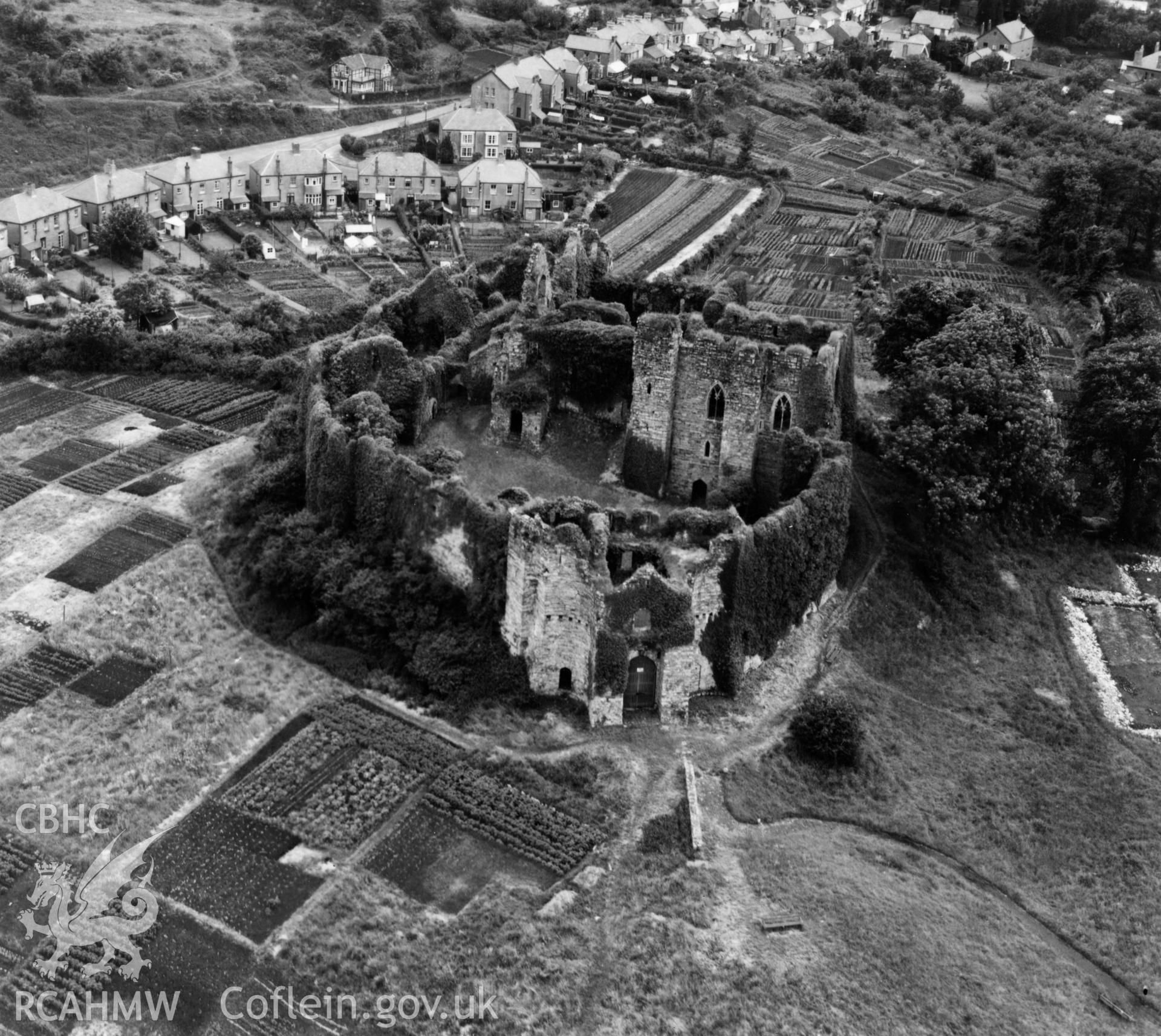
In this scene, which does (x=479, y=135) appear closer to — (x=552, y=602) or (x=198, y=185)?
(x=198, y=185)

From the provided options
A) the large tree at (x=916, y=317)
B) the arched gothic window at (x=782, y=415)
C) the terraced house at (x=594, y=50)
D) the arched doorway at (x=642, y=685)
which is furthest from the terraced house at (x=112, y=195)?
the arched doorway at (x=642, y=685)

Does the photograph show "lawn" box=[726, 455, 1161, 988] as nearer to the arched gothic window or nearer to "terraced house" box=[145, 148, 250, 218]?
the arched gothic window

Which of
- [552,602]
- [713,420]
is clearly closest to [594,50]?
[713,420]

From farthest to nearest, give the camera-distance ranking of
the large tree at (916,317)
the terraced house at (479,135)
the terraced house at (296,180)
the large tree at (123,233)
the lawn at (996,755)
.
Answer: the terraced house at (479,135)
the terraced house at (296,180)
the large tree at (123,233)
the large tree at (916,317)
the lawn at (996,755)

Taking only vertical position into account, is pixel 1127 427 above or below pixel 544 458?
above

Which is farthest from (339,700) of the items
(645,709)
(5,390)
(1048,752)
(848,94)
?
(848,94)

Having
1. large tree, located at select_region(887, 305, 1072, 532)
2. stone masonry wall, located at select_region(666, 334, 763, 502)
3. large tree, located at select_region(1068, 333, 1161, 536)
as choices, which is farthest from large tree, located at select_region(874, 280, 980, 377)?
stone masonry wall, located at select_region(666, 334, 763, 502)

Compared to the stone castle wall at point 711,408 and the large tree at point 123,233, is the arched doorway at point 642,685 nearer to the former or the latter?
the stone castle wall at point 711,408
